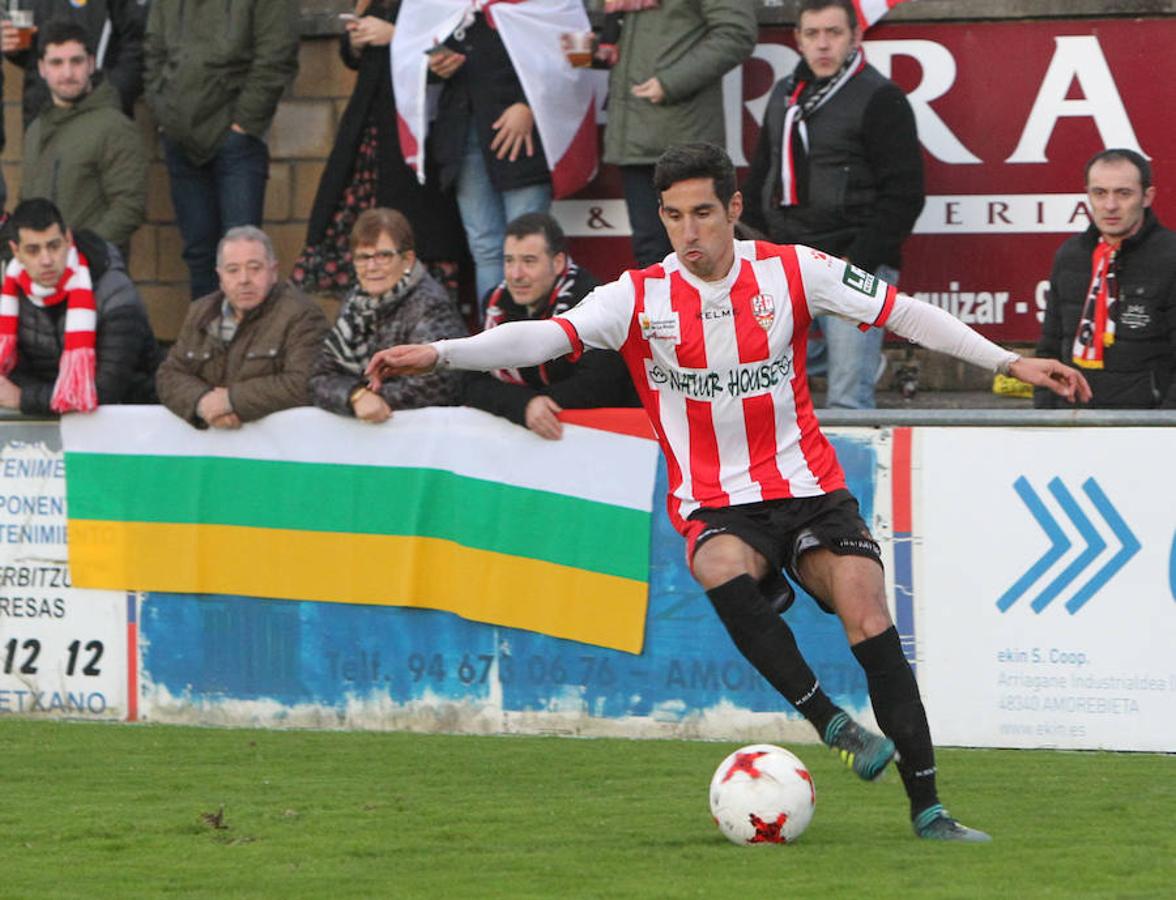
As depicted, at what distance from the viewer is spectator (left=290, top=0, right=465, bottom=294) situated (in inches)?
413

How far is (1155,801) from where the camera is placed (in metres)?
7.05

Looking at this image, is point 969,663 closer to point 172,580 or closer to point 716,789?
point 716,789

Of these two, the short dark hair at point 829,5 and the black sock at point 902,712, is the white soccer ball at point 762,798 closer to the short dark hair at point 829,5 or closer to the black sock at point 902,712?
the black sock at point 902,712

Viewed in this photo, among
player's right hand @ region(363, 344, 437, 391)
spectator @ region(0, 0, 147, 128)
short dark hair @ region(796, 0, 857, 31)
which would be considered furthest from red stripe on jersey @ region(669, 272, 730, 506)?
spectator @ region(0, 0, 147, 128)

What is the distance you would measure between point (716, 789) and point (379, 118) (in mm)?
5250

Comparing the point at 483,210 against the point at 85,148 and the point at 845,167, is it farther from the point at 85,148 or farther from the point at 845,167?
the point at 85,148

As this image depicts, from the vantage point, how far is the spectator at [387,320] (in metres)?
9.03

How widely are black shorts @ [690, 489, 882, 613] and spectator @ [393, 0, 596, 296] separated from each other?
3747 millimetres

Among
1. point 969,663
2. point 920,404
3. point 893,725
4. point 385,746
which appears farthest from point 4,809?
point 920,404

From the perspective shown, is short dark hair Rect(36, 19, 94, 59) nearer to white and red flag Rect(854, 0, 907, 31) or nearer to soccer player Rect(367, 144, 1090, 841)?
white and red flag Rect(854, 0, 907, 31)

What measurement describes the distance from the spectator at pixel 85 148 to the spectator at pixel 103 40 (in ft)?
0.92

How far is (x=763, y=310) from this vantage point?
6.67 meters

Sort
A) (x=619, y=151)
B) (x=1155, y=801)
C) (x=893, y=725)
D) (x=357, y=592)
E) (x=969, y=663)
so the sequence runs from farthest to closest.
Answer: (x=619, y=151) → (x=357, y=592) → (x=969, y=663) → (x=1155, y=801) → (x=893, y=725)

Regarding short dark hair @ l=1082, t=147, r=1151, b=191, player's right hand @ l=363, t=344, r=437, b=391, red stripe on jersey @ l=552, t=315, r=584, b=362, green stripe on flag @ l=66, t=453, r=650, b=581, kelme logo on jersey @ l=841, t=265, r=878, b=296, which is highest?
short dark hair @ l=1082, t=147, r=1151, b=191
